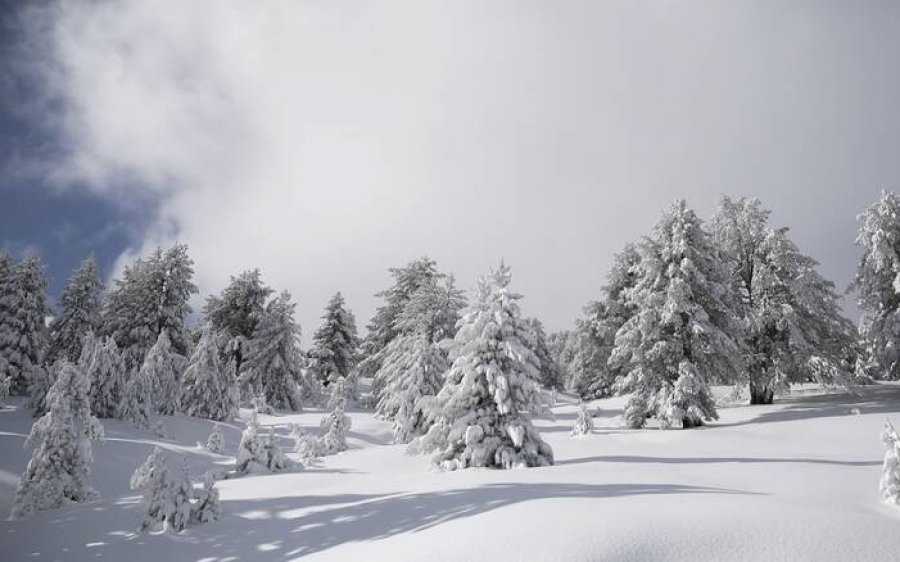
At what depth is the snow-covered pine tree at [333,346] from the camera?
170 feet

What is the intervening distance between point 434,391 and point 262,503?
1616 centimetres

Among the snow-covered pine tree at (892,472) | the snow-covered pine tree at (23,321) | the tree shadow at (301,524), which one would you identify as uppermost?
the snow-covered pine tree at (23,321)

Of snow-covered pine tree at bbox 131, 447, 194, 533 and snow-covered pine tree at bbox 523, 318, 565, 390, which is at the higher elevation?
snow-covered pine tree at bbox 523, 318, 565, 390

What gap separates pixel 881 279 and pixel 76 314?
180 feet

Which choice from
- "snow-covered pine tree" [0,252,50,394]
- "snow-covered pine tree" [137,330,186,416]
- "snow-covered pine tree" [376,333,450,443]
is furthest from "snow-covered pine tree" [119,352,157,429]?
"snow-covered pine tree" [0,252,50,394]

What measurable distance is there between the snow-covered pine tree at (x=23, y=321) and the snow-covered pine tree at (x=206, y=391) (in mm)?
10548

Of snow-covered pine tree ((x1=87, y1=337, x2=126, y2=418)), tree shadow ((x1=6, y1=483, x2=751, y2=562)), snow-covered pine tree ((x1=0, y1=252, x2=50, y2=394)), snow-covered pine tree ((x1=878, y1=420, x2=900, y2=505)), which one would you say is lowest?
tree shadow ((x1=6, y1=483, x2=751, y2=562))

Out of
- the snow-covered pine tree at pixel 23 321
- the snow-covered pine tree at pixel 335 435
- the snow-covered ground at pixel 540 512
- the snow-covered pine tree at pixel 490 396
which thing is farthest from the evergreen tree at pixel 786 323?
the snow-covered pine tree at pixel 23 321

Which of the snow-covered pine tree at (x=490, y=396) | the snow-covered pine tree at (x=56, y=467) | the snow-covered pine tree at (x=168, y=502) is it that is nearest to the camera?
the snow-covered pine tree at (x=168, y=502)

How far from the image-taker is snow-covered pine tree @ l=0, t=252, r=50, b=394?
3478cm

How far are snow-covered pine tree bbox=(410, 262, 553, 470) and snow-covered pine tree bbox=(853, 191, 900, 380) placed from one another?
75.9 ft

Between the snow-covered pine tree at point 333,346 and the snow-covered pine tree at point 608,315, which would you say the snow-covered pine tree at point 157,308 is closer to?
the snow-covered pine tree at point 333,346

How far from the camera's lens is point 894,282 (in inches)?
1077

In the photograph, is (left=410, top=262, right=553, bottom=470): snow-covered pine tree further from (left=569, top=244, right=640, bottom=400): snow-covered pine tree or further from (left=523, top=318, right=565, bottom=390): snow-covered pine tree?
(left=523, top=318, right=565, bottom=390): snow-covered pine tree
